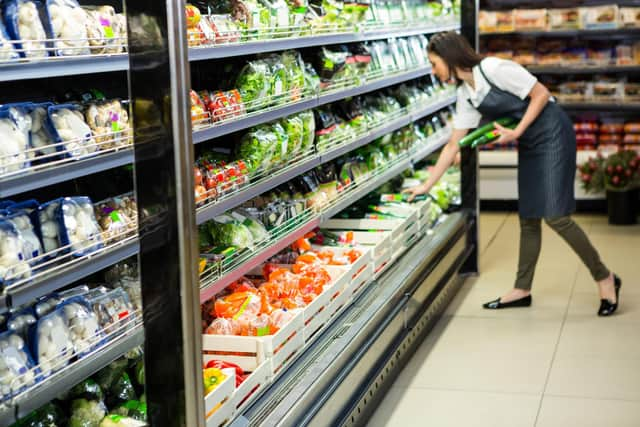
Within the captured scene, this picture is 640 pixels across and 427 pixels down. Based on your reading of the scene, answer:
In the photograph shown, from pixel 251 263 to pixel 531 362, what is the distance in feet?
6.03

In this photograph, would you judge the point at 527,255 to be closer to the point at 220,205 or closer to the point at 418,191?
the point at 418,191

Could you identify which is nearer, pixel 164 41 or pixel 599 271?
pixel 164 41

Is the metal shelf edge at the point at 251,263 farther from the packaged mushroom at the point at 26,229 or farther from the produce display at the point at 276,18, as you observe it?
the produce display at the point at 276,18

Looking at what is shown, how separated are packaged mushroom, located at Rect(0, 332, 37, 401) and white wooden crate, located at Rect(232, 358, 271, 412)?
734mm

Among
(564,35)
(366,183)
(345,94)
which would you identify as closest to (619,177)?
(564,35)

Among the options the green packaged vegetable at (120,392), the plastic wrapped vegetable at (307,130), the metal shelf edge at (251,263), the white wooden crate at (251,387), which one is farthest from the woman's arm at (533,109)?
the green packaged vegetable at (120,392)

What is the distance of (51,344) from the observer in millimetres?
2201

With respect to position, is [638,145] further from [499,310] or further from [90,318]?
[90,318]

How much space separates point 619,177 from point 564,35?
1676 mm

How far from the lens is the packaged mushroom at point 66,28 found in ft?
7.34

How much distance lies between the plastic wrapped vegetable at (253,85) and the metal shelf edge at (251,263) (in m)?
0.52

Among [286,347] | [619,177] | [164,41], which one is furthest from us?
[619,177]

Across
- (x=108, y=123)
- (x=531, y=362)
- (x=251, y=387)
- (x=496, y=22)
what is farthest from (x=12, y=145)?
(x=496, y=22)

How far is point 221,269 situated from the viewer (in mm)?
3021
